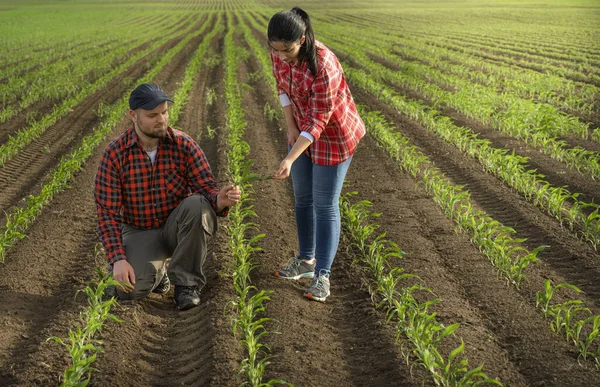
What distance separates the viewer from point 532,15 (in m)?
42.9

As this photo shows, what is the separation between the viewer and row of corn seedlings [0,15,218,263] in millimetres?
5380

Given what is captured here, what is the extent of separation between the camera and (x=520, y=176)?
717cm

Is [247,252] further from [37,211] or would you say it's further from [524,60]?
[524,60]

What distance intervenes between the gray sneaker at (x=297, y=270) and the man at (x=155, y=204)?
2.11ft

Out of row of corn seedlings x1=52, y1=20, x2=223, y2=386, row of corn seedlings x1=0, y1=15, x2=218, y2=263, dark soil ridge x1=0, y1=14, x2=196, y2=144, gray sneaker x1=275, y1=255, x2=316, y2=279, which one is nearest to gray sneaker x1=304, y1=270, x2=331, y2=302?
gray sneaker x1=275, y1=255, x2=316, y2=279

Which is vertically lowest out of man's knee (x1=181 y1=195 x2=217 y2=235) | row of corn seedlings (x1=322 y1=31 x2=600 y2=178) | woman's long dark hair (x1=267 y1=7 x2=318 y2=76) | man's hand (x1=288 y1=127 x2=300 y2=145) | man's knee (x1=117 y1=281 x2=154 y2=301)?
row of corn seedlings (x1=322 y1=31 x2=600 y2=178)

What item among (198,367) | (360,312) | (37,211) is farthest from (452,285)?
(37,211)

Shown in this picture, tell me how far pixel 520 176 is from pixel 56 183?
5.11m

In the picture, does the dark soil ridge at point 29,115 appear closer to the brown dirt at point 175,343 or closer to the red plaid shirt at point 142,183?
the red plaid shirt at point 142,183

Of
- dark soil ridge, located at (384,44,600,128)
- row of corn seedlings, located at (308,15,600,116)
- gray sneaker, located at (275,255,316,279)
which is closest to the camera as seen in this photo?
gray sneaker, located at (275,255,316,279)

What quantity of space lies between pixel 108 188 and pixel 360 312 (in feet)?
6.19

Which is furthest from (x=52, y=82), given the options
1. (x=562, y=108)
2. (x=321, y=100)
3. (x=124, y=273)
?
(x=321, y=100)

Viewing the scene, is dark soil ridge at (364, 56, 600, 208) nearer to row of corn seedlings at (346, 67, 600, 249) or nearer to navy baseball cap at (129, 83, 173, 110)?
row of corn seedlings at (346, 67, 600, 249)

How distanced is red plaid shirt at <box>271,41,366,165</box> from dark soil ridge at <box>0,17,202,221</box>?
4.10 m
